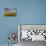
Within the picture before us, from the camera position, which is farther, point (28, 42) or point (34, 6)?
point (34, 6)

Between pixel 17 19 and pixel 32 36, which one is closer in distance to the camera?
pixel 32 36

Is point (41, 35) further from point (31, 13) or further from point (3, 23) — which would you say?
point (3, 23)

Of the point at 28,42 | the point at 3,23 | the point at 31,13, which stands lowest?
the point at 28,42

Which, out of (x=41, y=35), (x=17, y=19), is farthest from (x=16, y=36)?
(x=41, y=35)

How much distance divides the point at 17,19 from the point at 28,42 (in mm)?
714

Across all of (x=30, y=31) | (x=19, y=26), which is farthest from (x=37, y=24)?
(x=19, y=26)

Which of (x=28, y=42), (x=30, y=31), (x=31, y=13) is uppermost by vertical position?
(x=31, y=13)

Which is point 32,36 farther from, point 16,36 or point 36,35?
point 16,36

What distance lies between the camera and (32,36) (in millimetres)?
3174

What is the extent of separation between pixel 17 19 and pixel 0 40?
0.75 m

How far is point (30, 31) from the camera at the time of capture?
126 inches

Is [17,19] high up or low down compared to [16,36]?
up

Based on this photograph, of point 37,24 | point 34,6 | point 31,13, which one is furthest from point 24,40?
point 34,6

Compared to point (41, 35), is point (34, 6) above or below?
above
